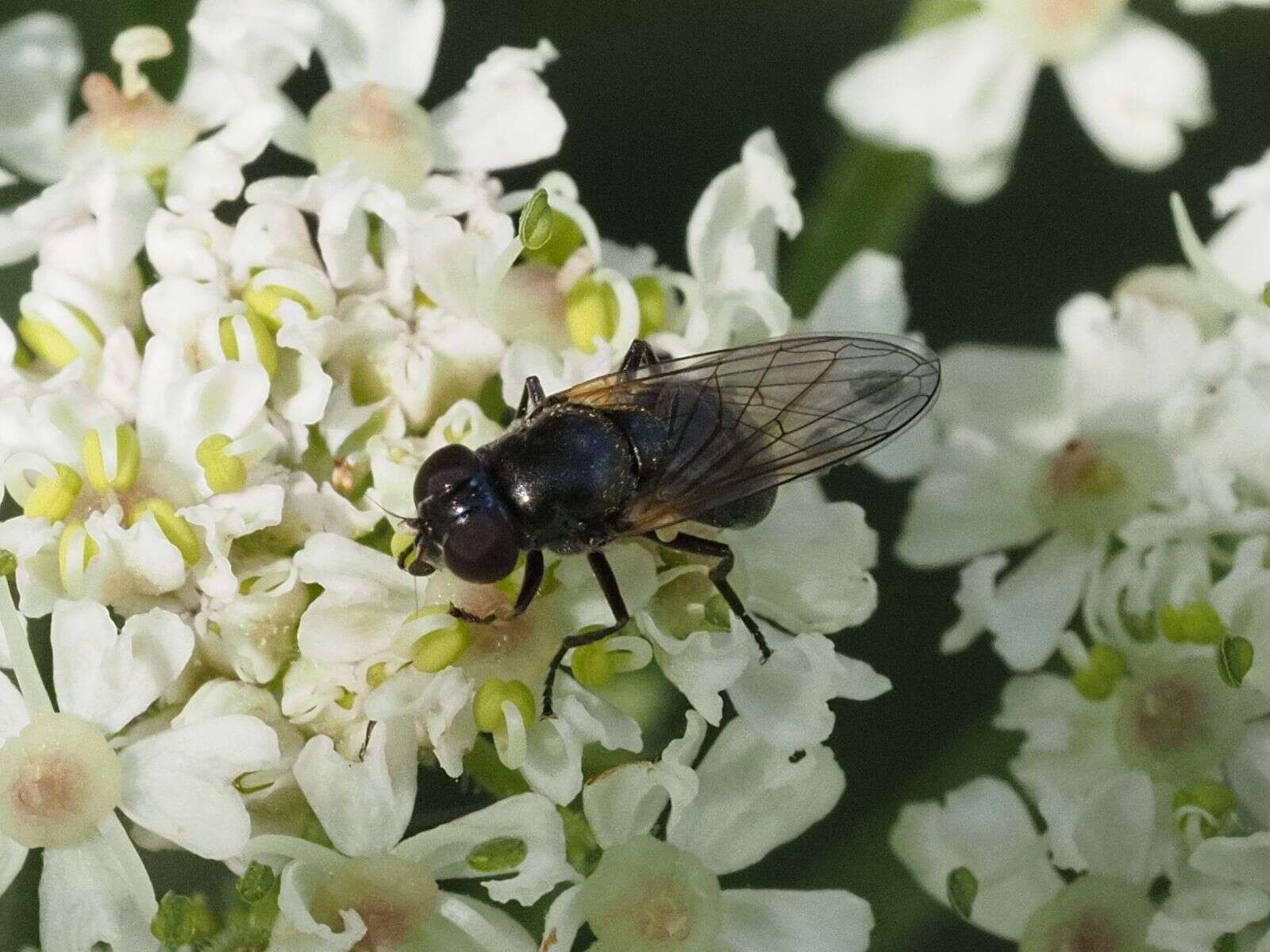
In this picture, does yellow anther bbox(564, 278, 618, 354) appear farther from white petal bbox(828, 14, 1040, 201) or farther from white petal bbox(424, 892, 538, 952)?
white petal bbox(828, 14, 1040, 201)

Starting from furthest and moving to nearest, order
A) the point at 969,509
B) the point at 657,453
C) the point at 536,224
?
the point at 969,509, the point at 657,453, the point at 536,224

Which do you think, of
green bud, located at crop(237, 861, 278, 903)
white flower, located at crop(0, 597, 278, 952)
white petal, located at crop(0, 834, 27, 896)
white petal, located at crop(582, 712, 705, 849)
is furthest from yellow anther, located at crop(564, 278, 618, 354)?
white petal, located at crop(0, 834, 27, 896)

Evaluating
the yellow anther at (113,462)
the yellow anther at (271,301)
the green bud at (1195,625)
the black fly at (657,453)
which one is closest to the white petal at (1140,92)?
the black fly at (657,453)

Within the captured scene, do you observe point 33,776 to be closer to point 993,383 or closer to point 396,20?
point 396,20

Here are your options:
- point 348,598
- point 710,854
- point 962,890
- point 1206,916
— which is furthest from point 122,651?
point 1206,916

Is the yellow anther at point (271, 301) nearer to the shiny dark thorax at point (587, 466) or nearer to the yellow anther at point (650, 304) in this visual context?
the shiny dark thorax at point (587, 466)

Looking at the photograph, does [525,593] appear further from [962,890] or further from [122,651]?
[962,890]

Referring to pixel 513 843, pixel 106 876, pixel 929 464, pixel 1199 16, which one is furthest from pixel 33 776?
pixel 1199 16
